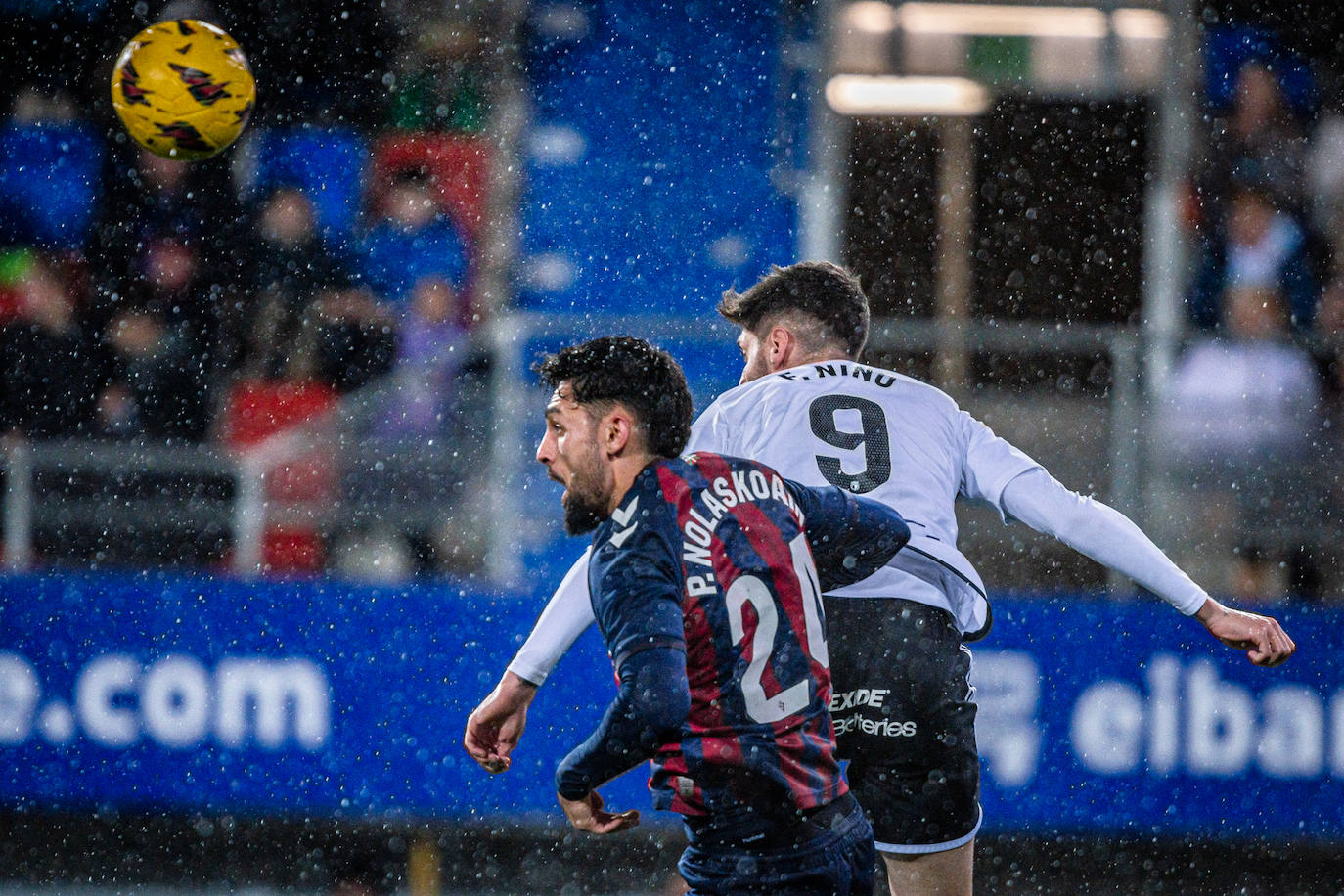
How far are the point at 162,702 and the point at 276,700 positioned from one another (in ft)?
1.45

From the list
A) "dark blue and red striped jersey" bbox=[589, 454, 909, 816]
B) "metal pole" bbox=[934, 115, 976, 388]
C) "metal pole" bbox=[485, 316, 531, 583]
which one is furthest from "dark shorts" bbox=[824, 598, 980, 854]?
"metal pole" bbox=[934, 115, 976, 388]

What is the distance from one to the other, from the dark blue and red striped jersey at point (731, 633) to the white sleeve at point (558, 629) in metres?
0.56

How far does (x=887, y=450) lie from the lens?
389 cm

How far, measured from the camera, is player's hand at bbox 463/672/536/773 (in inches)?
135

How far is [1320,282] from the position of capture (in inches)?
316

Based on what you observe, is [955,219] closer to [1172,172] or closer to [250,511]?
[1172,172]

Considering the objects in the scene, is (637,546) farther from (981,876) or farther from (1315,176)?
(1315,176)

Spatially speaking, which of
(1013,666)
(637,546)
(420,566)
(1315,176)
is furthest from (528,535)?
(1315,176)

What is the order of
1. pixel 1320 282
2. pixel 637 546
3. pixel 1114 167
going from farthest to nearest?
pixel 1114 167, pixel 1320 282, pixel 637 546

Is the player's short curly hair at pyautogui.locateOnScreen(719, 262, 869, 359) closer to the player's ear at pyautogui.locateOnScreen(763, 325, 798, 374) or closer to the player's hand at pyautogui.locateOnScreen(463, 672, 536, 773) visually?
the player's ear at pyautogui.locateOnScreen(763, 325, 798, 374)

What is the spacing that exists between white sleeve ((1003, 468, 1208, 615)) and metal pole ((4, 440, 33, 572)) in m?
4.47

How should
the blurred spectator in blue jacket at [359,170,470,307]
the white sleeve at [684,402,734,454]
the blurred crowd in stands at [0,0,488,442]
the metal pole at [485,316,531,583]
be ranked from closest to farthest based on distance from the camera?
the white sleeve at [684,402,734,454] < the metal pole at [485,316,531,583] < the blurred crowd in stands at [0,0,488,442] < the blurred spectator in blue jacket at [359,170,470,307]

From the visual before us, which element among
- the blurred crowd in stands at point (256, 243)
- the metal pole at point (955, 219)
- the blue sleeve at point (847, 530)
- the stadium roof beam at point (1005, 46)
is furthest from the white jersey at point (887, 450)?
the stadium roof beam at point (1005, 46)

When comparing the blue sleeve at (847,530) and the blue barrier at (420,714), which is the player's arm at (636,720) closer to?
the blue sleeve at (847,530)
